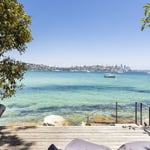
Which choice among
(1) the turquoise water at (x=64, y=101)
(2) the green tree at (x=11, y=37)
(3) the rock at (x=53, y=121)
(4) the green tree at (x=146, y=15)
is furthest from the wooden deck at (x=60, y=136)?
(1) the turquoise water at (x=64, y=101)

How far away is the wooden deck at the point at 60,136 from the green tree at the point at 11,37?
1.62 meters

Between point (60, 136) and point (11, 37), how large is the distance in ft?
11.3

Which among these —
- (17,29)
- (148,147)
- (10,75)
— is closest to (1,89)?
(10,75)

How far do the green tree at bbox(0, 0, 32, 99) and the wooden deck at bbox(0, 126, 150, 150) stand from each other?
1615 mm

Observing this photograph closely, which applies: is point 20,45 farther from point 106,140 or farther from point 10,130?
point 106,140

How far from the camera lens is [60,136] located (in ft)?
26.5

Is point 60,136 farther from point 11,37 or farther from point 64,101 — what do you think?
point 64,101

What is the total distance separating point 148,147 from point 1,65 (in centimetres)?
586

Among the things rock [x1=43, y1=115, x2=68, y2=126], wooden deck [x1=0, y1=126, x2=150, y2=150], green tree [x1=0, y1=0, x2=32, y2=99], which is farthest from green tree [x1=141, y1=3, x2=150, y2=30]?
rock [x1=43, y1=115, x2=68, y2=126]

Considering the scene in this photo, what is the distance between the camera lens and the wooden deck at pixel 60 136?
732 cm

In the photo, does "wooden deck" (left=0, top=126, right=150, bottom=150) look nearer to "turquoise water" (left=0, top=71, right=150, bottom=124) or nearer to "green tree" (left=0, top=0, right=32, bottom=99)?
"green tree" (left=0, top=0, right=32, bottom=99)

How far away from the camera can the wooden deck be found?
7320 mm

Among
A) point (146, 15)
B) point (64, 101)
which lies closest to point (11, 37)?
point (146, 15)

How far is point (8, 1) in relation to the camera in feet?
26.5
